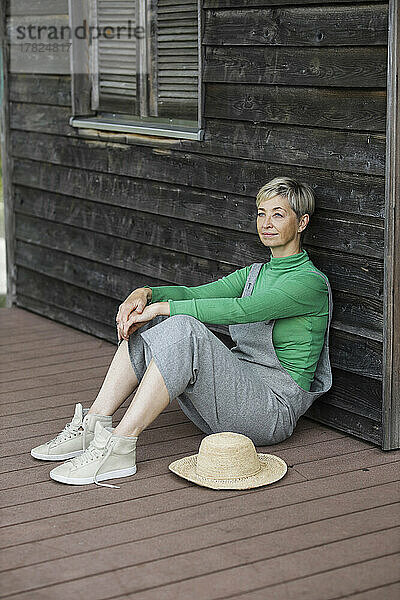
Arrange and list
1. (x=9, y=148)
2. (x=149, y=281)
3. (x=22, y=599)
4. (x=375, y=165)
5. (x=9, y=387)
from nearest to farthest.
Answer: (x=22, y=599) → (x=375, y=165) → (x=9, y=387) → (x=149, y=281) → (x=9, y=148)

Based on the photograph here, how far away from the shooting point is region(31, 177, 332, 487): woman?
3139 mm

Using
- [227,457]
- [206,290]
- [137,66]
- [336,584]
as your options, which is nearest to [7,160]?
[137,66]

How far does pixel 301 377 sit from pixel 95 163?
2041 millimetres

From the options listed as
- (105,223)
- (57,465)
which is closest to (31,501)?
(57,465)

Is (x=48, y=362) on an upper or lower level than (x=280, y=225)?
lower

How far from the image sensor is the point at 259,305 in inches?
129

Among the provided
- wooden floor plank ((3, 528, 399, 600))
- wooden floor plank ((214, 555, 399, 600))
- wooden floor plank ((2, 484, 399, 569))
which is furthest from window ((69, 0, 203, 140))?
wooden floor plank ((214, 555, 399, 600))

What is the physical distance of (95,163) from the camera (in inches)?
196

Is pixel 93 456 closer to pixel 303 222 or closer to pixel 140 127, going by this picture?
pixel 303 222

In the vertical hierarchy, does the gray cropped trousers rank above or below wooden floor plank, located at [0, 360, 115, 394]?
above

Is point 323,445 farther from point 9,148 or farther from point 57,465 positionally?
point 9,148

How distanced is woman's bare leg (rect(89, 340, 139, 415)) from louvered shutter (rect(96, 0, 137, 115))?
177cm

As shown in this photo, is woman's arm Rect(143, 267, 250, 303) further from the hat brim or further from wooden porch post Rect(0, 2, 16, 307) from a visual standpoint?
wooden porch post Rect(0, 2, 16, 307)

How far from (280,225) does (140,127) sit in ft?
4.49
